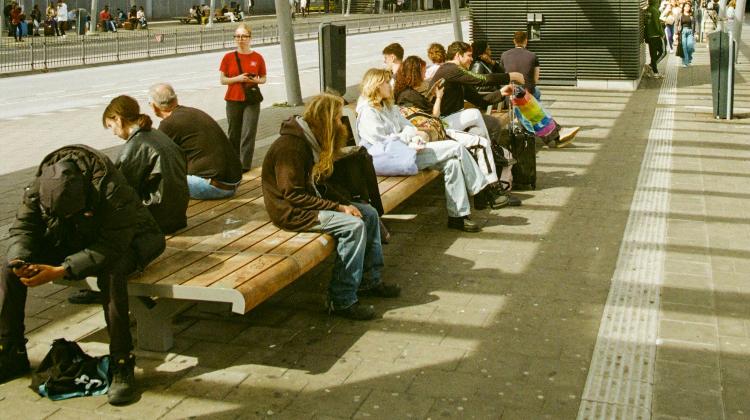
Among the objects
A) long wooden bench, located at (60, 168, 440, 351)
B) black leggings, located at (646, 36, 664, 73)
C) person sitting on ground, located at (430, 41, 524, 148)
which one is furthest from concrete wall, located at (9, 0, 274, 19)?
long wooden bench, located at (60, 168, 440, 351)

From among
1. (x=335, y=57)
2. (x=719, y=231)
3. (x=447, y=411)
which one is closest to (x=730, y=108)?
(x=335, y=57)

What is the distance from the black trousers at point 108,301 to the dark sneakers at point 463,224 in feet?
11.8

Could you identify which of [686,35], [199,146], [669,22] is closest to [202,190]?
[199,146]

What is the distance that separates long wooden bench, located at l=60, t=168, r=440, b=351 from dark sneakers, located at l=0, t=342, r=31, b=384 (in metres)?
0.41

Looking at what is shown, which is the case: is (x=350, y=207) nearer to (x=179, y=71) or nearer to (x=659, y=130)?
(x=659, y=130)

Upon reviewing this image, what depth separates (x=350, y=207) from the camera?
603 centimetres

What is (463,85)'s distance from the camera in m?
9.70

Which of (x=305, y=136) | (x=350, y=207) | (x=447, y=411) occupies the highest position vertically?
(x=305, y=136)

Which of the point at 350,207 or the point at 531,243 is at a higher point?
the point at 350,207

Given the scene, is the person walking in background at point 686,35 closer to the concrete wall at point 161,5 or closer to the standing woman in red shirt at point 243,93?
the standing woman in red shirt at point 243,93

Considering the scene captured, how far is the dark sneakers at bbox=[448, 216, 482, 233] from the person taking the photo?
8.00m

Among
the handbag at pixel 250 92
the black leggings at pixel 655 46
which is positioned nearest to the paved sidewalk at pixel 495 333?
the handbag at pixel 250 92

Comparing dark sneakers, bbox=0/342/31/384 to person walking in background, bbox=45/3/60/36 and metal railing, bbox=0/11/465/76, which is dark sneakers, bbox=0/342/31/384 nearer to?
metal railing, bbox=0/11/465/76

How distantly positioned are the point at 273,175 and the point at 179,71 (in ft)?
77.9
